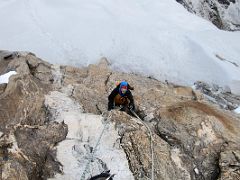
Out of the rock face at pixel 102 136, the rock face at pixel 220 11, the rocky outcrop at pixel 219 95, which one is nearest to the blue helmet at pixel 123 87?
the rock face at pixel 102 136

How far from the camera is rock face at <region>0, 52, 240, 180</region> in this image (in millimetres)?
7879

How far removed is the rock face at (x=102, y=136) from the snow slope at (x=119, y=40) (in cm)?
599

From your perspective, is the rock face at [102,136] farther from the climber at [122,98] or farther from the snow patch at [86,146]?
the climber at [122,98]

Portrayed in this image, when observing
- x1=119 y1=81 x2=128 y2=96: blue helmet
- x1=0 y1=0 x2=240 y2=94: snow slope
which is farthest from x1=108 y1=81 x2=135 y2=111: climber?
x1=0 y1=0 x2=240 y2=94: snow slope

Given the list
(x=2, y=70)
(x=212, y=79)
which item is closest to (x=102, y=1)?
(x=212, y=79)

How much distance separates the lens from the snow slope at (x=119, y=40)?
17281 millimetres

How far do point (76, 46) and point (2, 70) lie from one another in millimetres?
6472

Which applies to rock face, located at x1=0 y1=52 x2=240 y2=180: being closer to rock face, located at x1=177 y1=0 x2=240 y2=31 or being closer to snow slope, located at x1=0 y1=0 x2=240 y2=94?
snow slope, located at x1=0 y1=0 x2=240 y2=94

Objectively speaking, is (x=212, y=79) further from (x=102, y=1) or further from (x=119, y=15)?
(x=102, y=1)

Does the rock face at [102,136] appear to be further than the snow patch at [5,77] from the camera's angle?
No

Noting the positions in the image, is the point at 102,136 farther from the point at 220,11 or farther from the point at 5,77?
the point at 220,11

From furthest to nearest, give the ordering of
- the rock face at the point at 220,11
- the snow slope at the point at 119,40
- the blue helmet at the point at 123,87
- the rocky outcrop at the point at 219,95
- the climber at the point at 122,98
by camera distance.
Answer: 1. the rock face at the point at 220,11
2. the snow slope at the point at 119,40
3. the rocky outcrop at the point at 219,95
4. the climber at the point at 122,98
5. the blue helmet at the point at 123,87

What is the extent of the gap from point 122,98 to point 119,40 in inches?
361

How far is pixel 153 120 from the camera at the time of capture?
10.2 m
